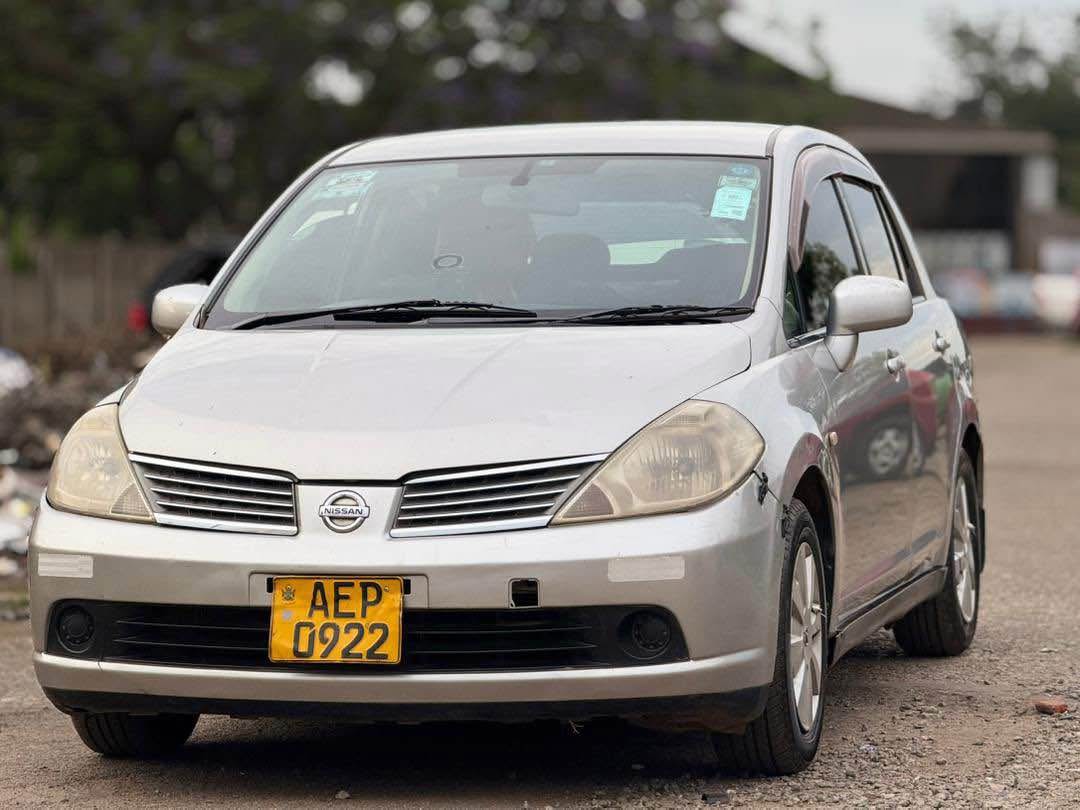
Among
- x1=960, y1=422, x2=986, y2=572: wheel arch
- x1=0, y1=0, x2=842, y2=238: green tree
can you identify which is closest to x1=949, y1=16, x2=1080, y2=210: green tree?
x1=0, y1=0, x2=842, y2=238: green tree

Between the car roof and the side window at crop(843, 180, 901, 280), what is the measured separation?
1.63ft

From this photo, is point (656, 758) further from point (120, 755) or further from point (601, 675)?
point (120, 755)

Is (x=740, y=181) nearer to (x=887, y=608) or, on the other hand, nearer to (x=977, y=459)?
(x=887, y=608)

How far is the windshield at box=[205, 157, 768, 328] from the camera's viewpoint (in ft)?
20.0

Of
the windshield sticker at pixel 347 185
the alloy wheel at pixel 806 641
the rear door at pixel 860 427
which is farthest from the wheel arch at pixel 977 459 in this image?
the windshield sticker at pixel 347 185

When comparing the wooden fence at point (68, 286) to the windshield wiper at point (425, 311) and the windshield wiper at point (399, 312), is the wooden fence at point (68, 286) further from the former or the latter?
the windshield wiper at point (425, 311)

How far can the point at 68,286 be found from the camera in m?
31.9

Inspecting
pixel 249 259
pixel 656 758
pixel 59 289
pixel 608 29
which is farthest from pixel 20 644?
pixel 608 29

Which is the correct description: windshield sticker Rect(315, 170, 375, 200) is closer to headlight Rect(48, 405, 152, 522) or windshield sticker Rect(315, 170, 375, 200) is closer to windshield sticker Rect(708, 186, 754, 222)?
windshield sticker Rect(708, 186, 754, 222)

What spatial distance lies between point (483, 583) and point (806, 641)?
3.58 feet

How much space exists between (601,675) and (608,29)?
2896 centimetres

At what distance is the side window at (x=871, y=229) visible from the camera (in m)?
7.24

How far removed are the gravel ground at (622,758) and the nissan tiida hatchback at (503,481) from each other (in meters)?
0.19

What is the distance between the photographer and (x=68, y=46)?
111ft
